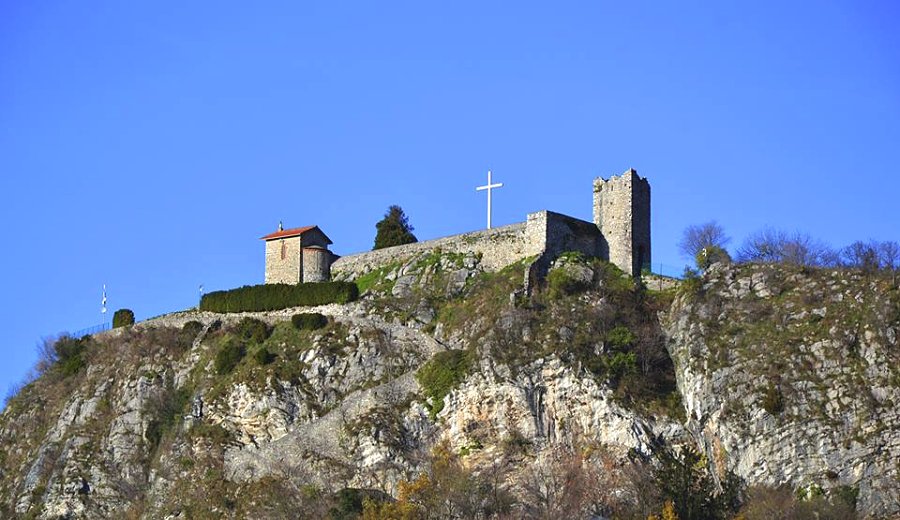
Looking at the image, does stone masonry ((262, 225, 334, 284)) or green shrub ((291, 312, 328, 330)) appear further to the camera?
stone masonry ((262, 225, 334, 284))

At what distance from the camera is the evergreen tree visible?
8569 cm

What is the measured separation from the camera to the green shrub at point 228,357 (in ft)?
247

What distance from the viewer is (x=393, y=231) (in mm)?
86188

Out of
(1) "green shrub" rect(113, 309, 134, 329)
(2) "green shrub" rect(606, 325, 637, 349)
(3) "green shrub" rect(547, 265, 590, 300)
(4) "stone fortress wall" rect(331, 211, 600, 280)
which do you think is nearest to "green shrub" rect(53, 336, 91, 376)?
(1) "green shrub" rect(113, 309, 134, 329)

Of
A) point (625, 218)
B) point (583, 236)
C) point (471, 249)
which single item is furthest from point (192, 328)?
point (625, 218)

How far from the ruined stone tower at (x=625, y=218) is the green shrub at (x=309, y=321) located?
14.1m

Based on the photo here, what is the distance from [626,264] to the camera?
7412 cm

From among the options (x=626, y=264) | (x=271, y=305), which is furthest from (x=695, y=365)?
(x=271, y=305)

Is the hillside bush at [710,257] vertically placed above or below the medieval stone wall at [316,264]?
below

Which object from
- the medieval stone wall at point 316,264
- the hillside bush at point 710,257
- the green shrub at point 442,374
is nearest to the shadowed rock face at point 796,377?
the hillside bush at point 710,257

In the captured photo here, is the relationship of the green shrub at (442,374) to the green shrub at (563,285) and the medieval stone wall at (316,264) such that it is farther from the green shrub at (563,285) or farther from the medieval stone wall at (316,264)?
the medieval stone wall at (316,264)

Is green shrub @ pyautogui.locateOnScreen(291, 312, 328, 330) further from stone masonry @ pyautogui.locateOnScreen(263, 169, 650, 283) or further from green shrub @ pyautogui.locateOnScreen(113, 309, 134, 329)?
green shrub @ pyautogui.locateOnScreen(113, 309, 134, 329)

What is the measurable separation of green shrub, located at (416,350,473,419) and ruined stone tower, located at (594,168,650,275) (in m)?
10.1

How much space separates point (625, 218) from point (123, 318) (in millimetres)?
29335
